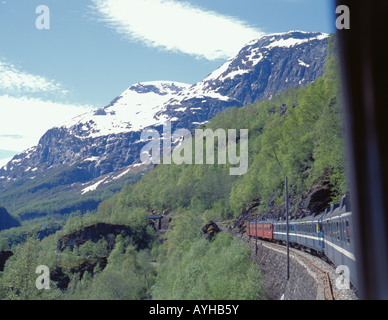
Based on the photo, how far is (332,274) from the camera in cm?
1552

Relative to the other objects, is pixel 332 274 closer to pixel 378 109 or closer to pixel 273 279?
pixel 273 279

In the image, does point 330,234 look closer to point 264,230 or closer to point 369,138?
point 369,138

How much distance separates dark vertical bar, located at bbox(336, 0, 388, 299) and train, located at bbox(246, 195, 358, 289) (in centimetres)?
448

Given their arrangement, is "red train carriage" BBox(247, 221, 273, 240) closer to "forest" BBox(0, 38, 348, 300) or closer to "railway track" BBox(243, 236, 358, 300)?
"forest" BBox(0, 38, 348, 300)

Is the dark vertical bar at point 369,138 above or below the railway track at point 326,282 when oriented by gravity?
above

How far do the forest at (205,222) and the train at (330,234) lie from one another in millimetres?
2838

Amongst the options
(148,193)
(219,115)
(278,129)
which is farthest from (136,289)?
(219,115)

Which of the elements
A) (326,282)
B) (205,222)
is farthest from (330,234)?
(205,222)

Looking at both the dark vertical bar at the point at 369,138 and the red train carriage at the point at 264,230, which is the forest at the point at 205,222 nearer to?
the red train carriage at the point at 264,230

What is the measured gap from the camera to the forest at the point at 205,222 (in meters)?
27.6

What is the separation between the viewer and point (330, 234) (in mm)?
15289

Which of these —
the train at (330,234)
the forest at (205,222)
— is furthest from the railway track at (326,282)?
the forest at (205,222)

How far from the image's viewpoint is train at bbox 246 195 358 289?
1089 centimetres
